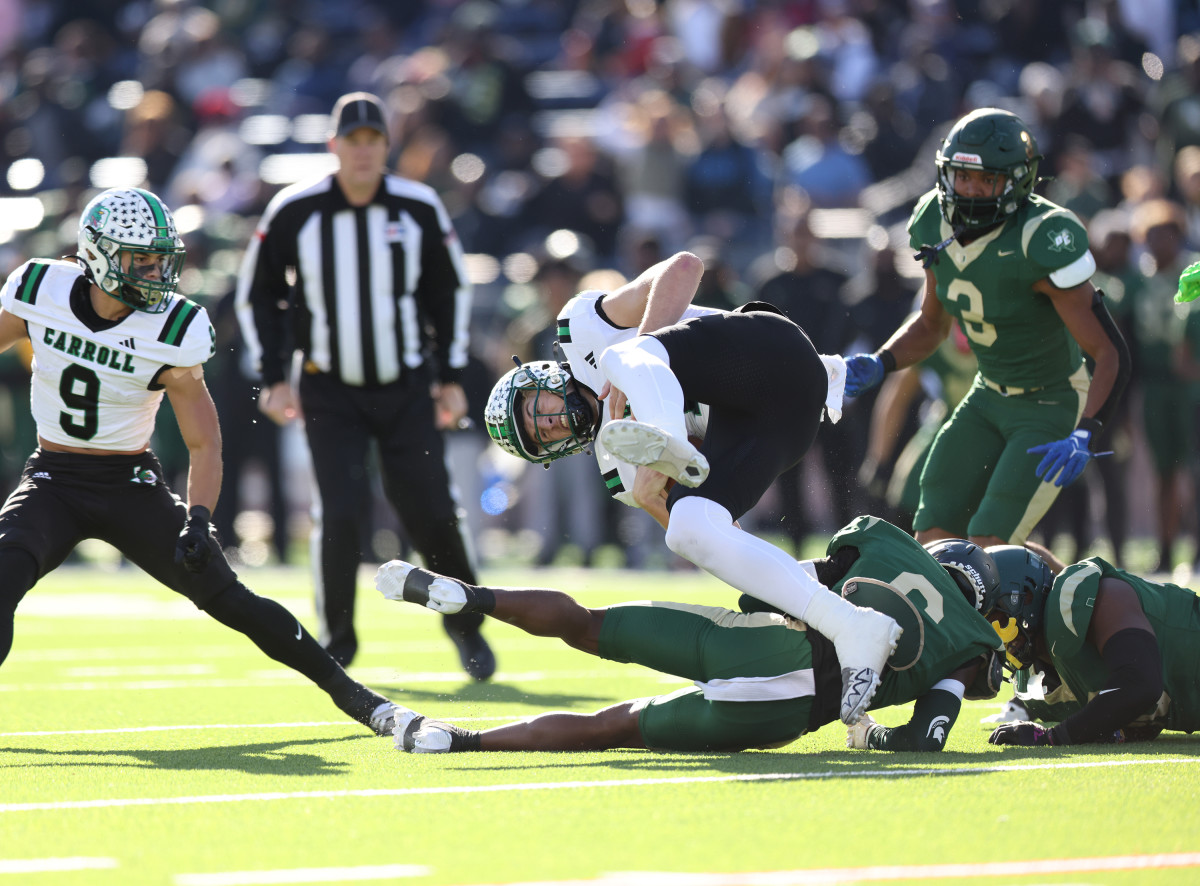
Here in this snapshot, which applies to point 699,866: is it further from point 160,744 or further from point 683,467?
point 160,744

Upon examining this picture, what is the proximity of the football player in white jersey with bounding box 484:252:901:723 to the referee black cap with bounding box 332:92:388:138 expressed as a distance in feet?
6.79

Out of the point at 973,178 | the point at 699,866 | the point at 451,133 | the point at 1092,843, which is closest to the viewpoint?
the point at 699,866

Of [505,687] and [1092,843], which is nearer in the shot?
[1092,843]

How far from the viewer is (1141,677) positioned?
15.8 feet

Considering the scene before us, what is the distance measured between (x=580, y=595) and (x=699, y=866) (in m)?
6.94

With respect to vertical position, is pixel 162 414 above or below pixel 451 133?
below

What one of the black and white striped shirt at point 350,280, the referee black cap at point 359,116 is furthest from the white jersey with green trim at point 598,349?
the referee black cap at point 359,116

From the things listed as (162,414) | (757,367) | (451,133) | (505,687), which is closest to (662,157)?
(451,133)

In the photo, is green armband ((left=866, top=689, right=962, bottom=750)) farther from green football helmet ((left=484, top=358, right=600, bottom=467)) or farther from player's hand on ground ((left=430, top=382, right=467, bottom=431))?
player's hand on ground ((left=430, top=382, right=467, bottom=431))

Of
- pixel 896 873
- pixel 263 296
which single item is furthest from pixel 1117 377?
pixel 263 296

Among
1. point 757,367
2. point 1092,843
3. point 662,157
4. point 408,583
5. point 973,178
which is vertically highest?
point 662,157

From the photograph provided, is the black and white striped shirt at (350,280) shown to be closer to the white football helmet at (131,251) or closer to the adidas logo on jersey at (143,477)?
the adidas logo on jersey at (143,477)

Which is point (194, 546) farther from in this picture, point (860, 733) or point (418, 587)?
point (860, 733)

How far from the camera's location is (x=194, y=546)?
5.31 metres
